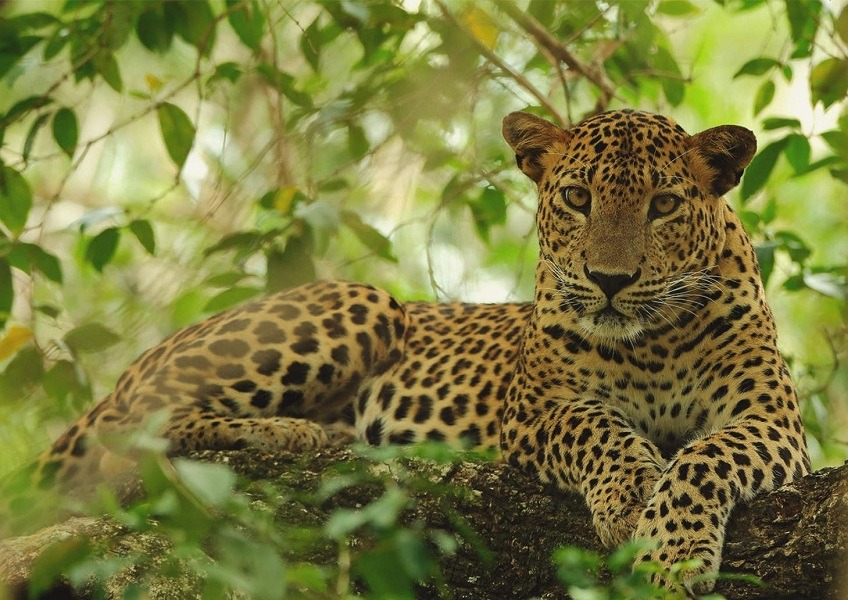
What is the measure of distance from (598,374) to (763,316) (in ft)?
3.18

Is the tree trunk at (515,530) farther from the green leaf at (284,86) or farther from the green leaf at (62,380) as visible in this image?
the green leaf at (284,86)

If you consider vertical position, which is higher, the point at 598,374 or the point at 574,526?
the point at 598,374

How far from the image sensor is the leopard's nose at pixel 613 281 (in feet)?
19.4

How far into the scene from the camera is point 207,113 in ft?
51.1

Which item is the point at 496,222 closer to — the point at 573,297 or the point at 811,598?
the point at 573,297

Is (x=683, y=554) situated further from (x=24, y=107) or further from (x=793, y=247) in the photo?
(x=24, y=107)

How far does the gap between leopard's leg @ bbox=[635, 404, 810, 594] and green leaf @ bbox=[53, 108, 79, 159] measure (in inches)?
169

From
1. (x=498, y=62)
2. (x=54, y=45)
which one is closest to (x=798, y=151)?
(x=498, y=62)

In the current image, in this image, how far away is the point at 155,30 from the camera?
7.74m

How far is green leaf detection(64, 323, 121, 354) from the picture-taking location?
6.21 meters

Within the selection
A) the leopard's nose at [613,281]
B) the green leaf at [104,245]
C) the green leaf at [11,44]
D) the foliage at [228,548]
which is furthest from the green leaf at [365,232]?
the foliage at [228,548]

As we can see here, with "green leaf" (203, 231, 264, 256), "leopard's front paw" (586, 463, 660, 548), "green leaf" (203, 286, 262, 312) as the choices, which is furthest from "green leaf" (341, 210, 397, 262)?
"leopard's front paw" (586, 463, 660, 548)

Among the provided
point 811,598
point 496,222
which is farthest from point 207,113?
point 811,598

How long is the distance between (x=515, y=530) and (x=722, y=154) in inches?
94.4
